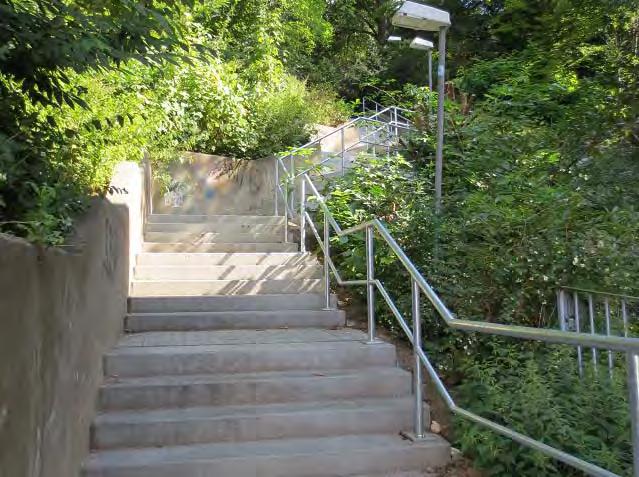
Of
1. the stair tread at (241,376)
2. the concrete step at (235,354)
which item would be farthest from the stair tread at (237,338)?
the stair tread at (241,376)

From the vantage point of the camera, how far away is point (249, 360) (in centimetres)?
361

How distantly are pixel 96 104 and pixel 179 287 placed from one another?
159 cm

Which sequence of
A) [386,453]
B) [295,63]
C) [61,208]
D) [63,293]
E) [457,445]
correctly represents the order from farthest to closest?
[295,63] < [457,445] < [386,453] < [61,208] < [63,293]

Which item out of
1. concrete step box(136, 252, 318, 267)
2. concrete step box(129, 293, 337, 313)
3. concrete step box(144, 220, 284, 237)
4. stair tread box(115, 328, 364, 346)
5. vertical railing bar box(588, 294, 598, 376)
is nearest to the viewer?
vertical railing bar box(588, 294, 598, 376)

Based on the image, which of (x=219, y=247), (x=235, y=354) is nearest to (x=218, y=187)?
(x=219, y=247)

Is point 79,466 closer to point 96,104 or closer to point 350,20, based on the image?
point 96,104

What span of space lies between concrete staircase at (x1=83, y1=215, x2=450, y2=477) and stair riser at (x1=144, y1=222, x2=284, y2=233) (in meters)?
1.26

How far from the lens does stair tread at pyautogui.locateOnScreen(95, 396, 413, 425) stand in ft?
10.1

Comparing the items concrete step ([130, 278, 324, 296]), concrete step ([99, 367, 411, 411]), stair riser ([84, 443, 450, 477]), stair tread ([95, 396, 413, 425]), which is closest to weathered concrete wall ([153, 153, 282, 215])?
concrete step ([130, 278, 324, 296])

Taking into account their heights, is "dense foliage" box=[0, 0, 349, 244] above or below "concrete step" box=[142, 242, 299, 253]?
above

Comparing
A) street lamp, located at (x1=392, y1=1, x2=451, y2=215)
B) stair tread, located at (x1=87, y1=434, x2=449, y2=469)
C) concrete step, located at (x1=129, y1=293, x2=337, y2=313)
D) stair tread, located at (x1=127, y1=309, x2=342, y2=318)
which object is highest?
street lamp, located at (x1=392, y1=1, x2=451, y2=215)

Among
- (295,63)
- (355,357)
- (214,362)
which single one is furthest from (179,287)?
(295,63)

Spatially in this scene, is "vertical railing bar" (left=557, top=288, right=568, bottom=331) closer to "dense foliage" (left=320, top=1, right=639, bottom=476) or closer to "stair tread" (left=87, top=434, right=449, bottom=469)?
"dense foliage" (left=320, top=1, right=639, bottom=476)

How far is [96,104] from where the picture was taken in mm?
4379
